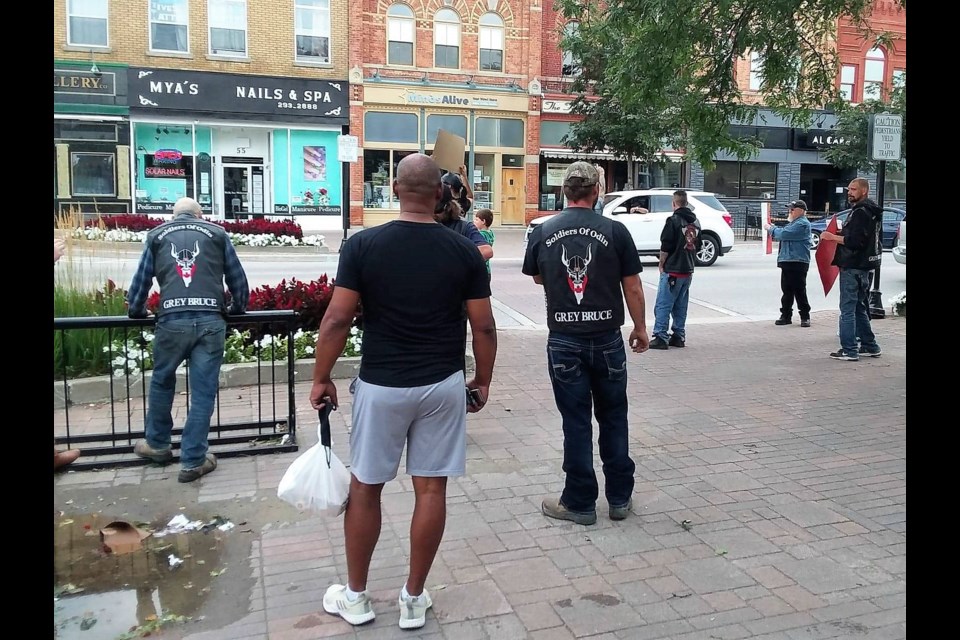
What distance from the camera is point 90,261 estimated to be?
8.15 meters

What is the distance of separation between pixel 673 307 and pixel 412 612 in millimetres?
7296

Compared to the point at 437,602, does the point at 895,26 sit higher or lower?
higher

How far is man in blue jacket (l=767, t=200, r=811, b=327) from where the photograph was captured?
37.7ft

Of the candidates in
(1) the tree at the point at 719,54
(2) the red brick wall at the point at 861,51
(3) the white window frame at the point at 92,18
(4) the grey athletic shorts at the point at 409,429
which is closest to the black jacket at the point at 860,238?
(1) the tree at the point at 719,54

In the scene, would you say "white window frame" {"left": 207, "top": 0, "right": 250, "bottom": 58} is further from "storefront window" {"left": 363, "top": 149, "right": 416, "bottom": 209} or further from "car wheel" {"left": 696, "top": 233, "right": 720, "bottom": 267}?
"car wheel" {"left": 696, "top": 233, "right": 720, "bottom": 267}

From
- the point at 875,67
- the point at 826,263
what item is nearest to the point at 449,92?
the point at 875,67

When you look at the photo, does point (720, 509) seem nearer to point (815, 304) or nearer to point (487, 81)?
point (815, 304)

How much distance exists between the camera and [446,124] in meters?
31.2

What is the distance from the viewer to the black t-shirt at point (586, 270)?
4.73 metres

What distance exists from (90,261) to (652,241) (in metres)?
14.1

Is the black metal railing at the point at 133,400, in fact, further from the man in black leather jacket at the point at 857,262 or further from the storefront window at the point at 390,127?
the storefront window at the point at 390,127

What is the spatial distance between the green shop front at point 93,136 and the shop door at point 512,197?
520 inches

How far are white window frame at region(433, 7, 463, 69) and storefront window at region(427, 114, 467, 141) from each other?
1.83m
